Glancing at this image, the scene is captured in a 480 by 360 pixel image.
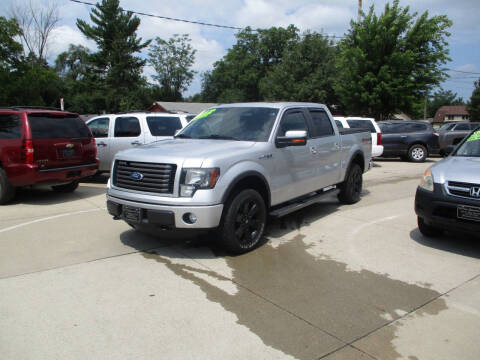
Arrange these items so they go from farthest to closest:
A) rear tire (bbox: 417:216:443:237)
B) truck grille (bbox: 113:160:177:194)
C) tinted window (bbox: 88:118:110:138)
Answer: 1. tinted window (bbox: 88:118:110:138)
2. rear tire (bbox: 417:216:443:237)
3. truck grille (bbox: 113:160:177:194)

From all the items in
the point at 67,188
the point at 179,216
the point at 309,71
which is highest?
the point at 309,71

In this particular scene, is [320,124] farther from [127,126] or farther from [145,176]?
[127,126]

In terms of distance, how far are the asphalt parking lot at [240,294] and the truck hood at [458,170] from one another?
961mm

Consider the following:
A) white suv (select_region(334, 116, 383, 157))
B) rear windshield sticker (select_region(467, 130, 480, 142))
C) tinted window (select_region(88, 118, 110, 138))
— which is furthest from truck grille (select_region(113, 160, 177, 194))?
white suv (select_region(334, 116, 383, 157))

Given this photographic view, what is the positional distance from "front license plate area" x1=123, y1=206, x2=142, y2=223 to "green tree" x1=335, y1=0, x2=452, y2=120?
21203 millimetres

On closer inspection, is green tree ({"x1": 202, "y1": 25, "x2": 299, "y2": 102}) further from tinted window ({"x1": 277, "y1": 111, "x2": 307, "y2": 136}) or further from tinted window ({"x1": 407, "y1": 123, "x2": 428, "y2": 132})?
tinted window ({"x1": 277, "y1": 111, "x2": 307, "y2": 136})

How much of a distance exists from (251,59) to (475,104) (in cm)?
3723

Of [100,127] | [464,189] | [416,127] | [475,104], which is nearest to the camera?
[464,189]

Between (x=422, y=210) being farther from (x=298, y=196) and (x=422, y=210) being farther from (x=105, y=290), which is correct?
(x=105, y=290)

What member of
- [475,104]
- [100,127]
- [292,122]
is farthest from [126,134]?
[475,104]

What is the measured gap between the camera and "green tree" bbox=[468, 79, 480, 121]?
62.9 metres

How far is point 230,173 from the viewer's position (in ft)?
14.9

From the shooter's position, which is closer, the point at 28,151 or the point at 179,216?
the point at 179,216

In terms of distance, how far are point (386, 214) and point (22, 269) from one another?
5686 millimetres
